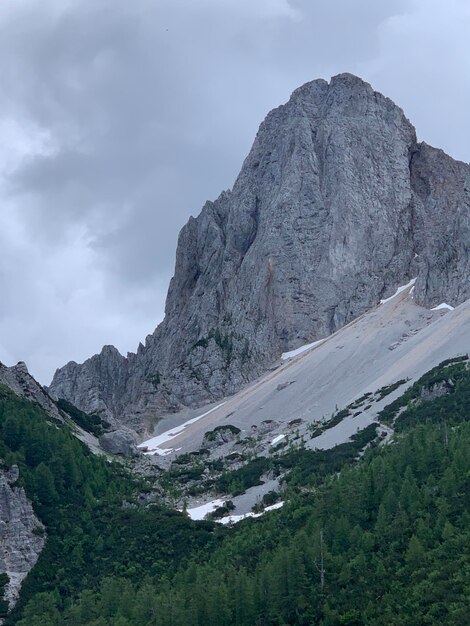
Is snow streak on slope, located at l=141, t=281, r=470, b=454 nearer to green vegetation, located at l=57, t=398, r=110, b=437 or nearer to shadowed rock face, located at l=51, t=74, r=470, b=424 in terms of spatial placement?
shadowed rock face, located at l=51, t=74, r=470, b=424

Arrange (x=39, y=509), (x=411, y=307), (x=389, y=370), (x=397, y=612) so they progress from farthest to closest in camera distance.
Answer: (x=411, y=307) < (x=389, y=370) < (x=39, y=509) < (x=397, y=612)

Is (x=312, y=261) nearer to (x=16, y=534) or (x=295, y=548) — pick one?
(x=16, y=534)

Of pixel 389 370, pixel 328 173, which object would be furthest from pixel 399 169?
pixel 389 370

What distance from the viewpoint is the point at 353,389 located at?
14050 cm

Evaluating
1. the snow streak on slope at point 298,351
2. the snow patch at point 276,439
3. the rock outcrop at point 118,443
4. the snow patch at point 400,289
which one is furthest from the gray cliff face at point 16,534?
the snow patch at point 400,289

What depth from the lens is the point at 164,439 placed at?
160125 millimetres

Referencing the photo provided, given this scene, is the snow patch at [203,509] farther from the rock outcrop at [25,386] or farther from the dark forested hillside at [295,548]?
the rock outcrop at [25,386]

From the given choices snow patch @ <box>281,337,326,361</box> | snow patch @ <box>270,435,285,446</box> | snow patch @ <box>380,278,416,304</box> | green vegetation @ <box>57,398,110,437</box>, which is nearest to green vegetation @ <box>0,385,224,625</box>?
snow patch @ <box>270,435,285,446</box>

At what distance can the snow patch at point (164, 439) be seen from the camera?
14932 centimetres

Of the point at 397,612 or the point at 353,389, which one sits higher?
the point at 353,389

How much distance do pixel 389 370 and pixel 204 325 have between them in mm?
56253

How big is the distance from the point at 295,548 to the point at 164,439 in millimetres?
91897

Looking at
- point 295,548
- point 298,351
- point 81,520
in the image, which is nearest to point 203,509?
point 81,520

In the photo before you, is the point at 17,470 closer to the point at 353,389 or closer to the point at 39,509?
the point at 39,509
